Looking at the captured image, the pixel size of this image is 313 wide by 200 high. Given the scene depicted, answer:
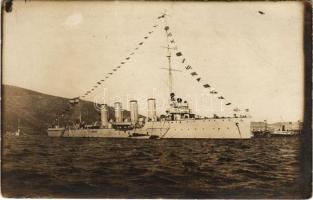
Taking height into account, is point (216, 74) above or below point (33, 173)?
above

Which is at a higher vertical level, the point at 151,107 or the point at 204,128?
the point at 151,107

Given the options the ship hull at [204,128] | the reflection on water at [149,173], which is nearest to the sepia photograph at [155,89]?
the reflection on water at [149,173]

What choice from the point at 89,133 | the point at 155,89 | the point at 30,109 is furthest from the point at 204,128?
the point at 30,109

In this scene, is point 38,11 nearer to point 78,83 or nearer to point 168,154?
point 78,83

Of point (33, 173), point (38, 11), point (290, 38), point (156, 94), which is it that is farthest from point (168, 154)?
point (38, 11)

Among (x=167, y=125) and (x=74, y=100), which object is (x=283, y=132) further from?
(x=74, y=100)

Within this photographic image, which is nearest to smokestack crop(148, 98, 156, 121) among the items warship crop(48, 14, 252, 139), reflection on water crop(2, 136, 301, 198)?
warship crop(48, 14, 252, 139)

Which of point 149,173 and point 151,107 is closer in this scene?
point 149,173
